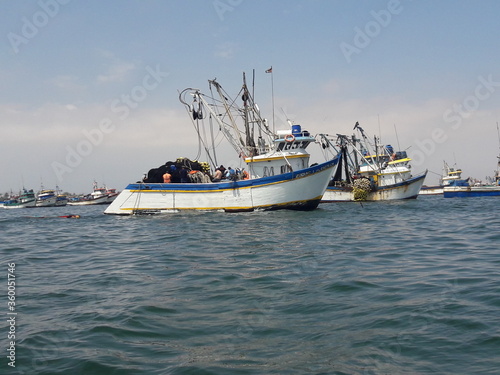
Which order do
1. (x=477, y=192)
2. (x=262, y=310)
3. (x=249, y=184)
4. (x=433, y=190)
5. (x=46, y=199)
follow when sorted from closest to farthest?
(x=262, y=310), (x=249, y=184), (x=477, y=192), (x=433, y=190), (x=46, y=199)

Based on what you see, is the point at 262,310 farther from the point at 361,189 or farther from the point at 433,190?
the point at 433,190

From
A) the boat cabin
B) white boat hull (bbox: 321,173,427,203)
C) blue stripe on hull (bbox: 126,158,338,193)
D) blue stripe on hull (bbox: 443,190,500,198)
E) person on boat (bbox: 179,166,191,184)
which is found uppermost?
the boat cabin

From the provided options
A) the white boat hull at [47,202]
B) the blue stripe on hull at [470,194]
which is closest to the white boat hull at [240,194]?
the blue stripe on hull at [470,194]

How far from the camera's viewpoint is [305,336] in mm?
5285

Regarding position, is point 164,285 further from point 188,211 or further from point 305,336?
point 188,211

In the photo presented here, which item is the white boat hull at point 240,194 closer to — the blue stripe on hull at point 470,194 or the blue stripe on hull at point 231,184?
the blue stripe on hull at point 231,184

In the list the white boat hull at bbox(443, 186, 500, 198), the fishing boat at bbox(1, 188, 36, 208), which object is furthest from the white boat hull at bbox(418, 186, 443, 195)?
the fishing boat at bbox(1, 188, 36, 208)

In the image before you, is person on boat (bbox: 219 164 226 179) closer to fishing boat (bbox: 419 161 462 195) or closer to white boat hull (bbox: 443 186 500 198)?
white boat hull (bbox: 443 186 500 198)

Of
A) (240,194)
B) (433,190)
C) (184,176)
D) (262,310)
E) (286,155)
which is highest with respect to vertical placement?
(286,155)

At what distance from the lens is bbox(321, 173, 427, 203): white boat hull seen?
135ft

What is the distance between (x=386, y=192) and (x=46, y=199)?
3164 inches

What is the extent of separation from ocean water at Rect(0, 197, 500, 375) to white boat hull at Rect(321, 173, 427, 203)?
29.3m

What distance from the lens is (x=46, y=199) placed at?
9444cm

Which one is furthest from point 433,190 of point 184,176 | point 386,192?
point 184,176
